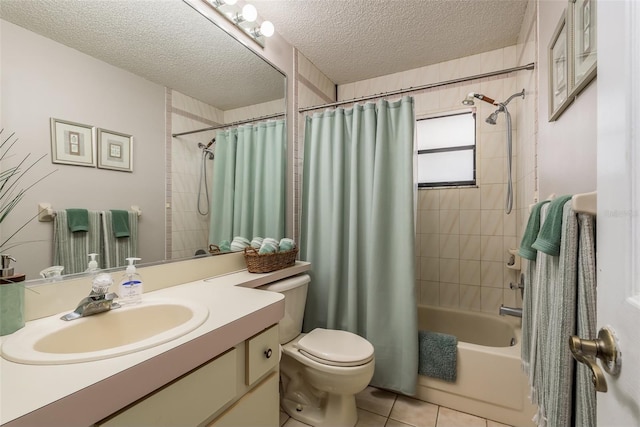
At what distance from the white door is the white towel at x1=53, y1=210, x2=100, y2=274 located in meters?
1.38

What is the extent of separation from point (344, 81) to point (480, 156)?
1396 mm

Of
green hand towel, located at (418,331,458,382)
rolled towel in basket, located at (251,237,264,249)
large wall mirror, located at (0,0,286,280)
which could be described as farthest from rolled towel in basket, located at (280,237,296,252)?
green hand towel, located at (418,331,458,382)

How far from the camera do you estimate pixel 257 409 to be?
0.92 metres

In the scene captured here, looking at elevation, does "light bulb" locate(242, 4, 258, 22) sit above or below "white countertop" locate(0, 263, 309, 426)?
above

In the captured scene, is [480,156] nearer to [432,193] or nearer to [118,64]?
[432,193]

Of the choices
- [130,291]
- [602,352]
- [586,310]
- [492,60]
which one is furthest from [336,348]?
[492,60]

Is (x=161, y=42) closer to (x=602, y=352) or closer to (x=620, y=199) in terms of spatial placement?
(x=620, y=199)

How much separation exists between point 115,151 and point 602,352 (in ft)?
4.70

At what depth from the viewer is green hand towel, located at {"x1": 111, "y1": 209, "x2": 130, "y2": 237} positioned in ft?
3.51

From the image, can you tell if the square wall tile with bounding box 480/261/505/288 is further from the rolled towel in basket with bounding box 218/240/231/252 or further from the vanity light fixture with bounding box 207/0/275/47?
the vanity light fixture with bounding box 207/0/275/47

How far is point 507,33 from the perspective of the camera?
1974mm

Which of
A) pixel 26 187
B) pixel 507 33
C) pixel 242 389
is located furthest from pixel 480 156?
pixel 26 187

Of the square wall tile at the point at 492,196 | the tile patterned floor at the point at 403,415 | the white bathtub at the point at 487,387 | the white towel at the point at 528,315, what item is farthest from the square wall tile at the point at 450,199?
the tile patterned floor at the point at 403,415

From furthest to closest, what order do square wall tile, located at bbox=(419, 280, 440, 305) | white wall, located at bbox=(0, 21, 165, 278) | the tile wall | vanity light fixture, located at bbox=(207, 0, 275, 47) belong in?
square wall tile, located at bbox=(419, 280, 440, 305) < the tile wall < vanity light fixture, located at bbox=(207, 0, 275, 47) < white wall, located at bbox=(0, 21, 165, 278)
